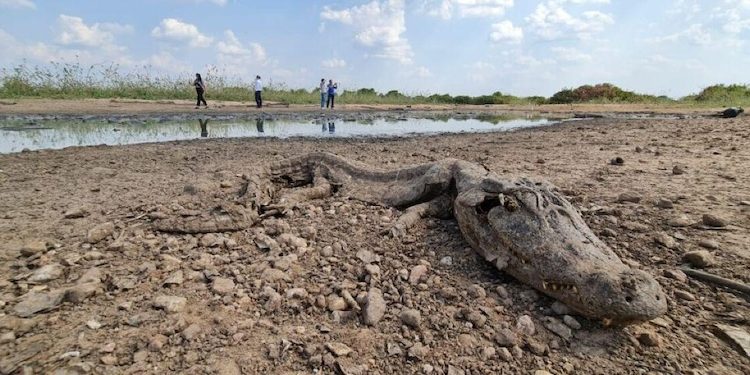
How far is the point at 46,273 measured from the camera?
329 centimetres

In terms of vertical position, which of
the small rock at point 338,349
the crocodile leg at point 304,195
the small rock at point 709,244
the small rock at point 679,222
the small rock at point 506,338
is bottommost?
the small rock at point 338,349

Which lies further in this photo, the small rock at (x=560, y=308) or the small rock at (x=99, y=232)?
the small rock at (x=99, y=232)

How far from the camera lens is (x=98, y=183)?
6.21 metres

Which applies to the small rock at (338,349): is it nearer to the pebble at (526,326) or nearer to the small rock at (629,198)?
the pebble at (526,326)

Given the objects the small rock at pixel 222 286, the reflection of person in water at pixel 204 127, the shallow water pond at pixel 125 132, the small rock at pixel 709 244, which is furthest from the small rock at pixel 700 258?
the reflection of person in water at pixel 204 127

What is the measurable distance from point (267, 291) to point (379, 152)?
659 cm

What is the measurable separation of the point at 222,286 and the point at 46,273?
1.46 metres

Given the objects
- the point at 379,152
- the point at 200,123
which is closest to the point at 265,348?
the point at 379,152

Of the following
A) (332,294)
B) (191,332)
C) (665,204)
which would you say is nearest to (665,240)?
(665,204)

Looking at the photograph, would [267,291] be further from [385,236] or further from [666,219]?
[666,219]

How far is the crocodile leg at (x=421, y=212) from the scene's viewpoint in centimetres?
426

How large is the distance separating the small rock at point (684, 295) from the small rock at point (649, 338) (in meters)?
0.64

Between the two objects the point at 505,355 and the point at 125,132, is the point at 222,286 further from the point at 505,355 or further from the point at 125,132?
the point at 125,132

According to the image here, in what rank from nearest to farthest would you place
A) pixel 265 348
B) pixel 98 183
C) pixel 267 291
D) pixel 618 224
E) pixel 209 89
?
pixel 265 348, pixel 267 291, pixel 618 224, pixel 98 183, pixel 209 89
